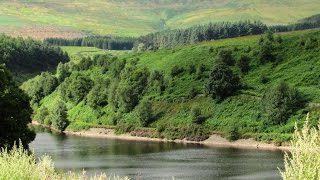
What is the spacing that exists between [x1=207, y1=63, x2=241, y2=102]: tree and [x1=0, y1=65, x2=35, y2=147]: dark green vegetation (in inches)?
3302

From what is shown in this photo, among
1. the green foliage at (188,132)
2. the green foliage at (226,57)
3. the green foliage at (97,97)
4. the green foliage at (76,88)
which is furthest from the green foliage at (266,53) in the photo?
the green foliage at (76,88)

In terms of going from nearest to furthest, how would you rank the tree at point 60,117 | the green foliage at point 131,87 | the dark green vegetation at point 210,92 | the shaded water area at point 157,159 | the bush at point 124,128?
the shaded water area at point 157,159
the dark green vegetation at point 210,92
the bush at point 124,128
the green foliage at point 131,87
the tree at point 60,117

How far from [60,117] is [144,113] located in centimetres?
3266

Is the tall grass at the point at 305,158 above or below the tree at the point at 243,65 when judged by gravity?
below

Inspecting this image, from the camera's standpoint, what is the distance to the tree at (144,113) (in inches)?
6235

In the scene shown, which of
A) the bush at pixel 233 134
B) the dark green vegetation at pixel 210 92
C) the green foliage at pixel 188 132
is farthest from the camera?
the green foliage at pixel 188 132

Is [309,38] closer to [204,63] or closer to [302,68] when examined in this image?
[302,68]

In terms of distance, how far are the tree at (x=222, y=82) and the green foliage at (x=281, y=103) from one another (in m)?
15.3

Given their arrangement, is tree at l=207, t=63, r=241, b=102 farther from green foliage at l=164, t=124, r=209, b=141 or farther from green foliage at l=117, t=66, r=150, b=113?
green foliage at l=117, t=66, r=150, b=113

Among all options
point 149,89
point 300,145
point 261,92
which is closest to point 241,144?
point 261,92

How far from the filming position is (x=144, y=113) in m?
Answer: 159

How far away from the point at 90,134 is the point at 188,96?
31564 mm

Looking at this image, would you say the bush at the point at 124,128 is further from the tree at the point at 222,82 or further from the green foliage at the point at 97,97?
the tree at the point at 222,82

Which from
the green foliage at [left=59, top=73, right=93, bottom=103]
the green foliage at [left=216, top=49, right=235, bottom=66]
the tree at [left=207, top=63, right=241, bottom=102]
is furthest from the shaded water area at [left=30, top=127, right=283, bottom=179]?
the green foliage at [left=216, top=49, right=235, bottom=66]
